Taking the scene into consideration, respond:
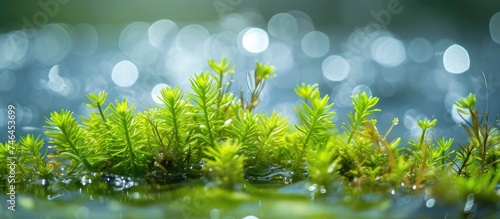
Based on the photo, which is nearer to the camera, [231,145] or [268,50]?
[231,145]

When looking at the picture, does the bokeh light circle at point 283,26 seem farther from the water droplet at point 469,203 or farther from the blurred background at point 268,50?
the water droplet at point 469,203

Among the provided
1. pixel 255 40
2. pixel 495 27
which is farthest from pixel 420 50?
pixel 255 40

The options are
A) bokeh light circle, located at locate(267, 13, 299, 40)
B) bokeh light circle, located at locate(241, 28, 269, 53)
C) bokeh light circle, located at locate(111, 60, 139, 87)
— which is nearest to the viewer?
bokeh light circle, located at locate(111, 60, 139, 87)

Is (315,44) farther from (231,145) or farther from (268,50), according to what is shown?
(231,145)

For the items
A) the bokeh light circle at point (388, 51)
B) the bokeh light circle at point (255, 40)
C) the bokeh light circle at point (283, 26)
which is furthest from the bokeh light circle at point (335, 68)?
the bokeh light circle at point (283, 26)

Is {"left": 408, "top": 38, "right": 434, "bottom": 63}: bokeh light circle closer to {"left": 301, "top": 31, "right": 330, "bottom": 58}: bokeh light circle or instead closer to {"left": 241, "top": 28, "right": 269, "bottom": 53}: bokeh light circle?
{"left": 301, "top": 31, "right": 330, "bottom": 58}: bokeh light circle

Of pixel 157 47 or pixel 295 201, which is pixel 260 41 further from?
pixel 295 201

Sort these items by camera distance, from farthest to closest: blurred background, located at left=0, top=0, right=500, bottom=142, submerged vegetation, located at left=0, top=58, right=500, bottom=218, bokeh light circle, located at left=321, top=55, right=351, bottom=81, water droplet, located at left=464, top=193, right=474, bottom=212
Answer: bokeh light circle, located at left=321, top=55, right=351, bottom=81, blurred background, located at left=0, top=0, right=500, bottom=142, submerged vegetation, located at left=0, top=58, right=500, bottom=218, water droplet, located at left=464, top=193, right=474, bottom=212

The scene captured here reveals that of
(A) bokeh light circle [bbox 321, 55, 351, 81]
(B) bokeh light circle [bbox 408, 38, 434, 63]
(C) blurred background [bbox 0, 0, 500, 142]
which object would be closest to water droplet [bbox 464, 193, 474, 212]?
(C) blurred background [bbox 0, 0, 500, 142]
